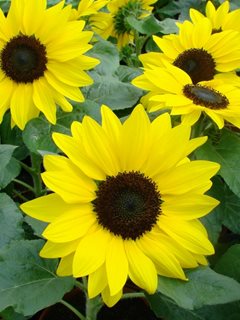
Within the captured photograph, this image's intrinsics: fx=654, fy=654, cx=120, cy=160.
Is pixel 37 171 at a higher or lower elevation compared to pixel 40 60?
lower

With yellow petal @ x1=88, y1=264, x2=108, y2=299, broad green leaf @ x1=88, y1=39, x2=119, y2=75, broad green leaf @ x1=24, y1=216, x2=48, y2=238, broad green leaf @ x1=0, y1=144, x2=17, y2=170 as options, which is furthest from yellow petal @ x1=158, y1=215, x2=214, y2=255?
broad green leaf @ x1=88, y1=39, x2=119, y2=75

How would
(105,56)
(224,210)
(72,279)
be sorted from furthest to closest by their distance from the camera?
(105,56), (224,210), (72,279)

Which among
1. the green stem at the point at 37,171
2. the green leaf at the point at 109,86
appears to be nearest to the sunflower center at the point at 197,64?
the green leaf at the point at 109,86

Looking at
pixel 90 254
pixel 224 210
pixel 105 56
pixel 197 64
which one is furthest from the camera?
pixel 105 56

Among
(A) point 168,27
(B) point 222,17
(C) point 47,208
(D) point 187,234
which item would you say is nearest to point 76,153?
(C) point 47,208

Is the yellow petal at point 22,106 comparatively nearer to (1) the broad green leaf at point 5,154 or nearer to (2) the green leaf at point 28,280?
(1) the broad green leaf at point 5,154

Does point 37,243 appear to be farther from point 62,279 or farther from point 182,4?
point 182,4

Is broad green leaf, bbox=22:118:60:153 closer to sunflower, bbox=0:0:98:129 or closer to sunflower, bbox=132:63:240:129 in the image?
sunflower, bbox=0:0:98:129

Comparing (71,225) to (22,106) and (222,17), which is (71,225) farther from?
(222,17)
